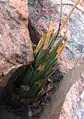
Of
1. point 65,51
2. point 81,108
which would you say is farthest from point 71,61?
point 81,108

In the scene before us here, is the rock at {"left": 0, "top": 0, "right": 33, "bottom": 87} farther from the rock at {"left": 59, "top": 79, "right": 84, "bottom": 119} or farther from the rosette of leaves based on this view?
the rock at {"left": 59, "top": 79, "right": 84, "bottom": 119}

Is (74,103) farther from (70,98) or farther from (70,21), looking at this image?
(70,21)

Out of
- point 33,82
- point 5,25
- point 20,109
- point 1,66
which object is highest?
point 5,25

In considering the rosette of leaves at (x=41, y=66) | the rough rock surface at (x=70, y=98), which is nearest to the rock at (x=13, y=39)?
the rosette of leaves at (x=41, y=66)

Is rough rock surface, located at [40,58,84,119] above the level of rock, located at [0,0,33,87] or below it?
below

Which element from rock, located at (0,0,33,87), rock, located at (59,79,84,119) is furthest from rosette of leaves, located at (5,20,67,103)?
rock, located at (59,79,84,119)

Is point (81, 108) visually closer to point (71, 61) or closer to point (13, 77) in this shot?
point (13, 77)

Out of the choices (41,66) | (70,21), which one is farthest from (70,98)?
(70,21)

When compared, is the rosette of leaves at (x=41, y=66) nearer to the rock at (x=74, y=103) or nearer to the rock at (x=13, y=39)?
the rock at (x=13, y=39)
